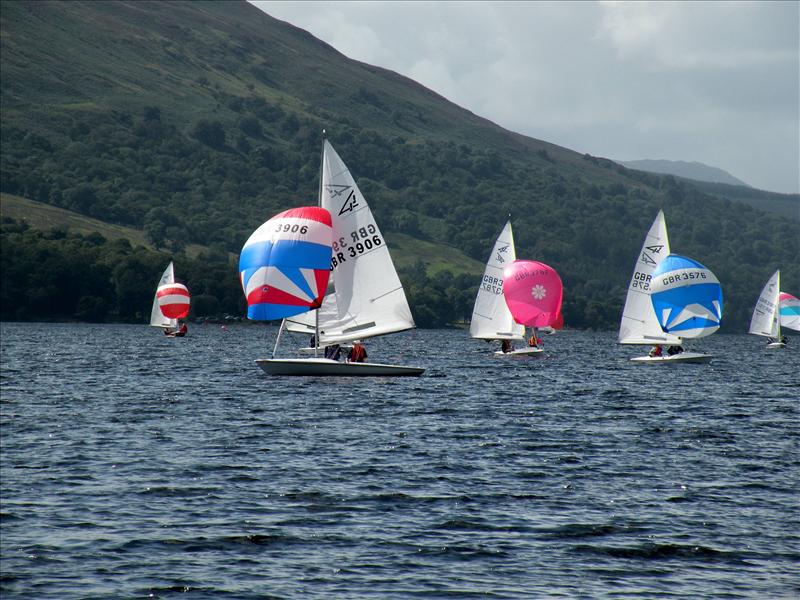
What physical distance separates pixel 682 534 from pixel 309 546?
26.8ft

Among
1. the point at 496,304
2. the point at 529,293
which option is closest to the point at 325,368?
the point at 529,293

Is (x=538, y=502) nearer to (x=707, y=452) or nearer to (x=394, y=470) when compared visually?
(x=394, y=470)

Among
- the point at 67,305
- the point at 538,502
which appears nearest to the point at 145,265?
the point at 67,305

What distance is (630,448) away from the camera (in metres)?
37.8

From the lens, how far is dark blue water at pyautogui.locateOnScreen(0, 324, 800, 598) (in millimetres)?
20969

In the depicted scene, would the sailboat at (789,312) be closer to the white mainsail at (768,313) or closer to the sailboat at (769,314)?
the sailboat at (769,314)

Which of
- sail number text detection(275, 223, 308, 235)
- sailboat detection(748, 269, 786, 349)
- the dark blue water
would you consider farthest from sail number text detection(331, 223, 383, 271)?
sailboat detection(748, 269, 786, 349)

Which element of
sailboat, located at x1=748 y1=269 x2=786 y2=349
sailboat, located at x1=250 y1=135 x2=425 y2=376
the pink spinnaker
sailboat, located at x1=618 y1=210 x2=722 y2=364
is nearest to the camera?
sailboat, located at x1=250 y1=135 x2=425 y2=376

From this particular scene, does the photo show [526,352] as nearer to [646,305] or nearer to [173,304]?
[646,305]

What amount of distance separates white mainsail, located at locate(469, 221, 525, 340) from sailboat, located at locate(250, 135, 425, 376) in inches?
1377

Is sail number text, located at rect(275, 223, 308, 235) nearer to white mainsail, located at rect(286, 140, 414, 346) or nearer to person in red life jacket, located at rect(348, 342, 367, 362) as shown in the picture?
white mainsail, located at rect(286, 140, 414, 346)

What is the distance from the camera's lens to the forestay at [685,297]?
85750mm

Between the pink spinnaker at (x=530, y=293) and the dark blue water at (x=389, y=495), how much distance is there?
3494 cm

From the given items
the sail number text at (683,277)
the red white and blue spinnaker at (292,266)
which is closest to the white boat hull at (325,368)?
the red white and blue spinnaker at (292,266)
